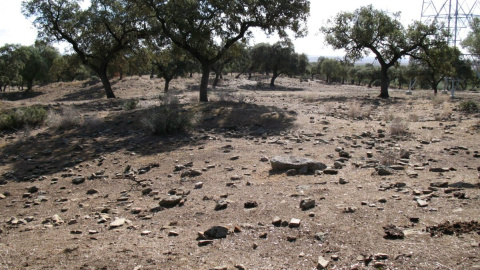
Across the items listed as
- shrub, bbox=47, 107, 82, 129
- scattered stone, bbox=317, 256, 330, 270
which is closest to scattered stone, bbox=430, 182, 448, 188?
scattered stone, bbox=317, 256, 330, 270

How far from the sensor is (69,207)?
20.3 ft

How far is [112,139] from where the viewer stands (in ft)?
37.0

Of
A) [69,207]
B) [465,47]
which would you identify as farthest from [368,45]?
[69,207]

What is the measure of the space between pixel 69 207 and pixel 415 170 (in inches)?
254

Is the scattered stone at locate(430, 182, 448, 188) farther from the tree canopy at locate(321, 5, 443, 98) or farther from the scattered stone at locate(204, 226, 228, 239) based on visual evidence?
the tree canopy at locate(321, 5, 443, 98)

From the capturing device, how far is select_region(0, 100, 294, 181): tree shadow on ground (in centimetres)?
912

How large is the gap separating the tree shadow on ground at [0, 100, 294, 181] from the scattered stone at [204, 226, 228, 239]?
5468mm

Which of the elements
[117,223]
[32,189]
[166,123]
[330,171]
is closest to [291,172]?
[330,171]

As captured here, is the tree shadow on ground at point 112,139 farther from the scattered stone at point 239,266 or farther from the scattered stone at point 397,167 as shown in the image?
the scattered stone at point 239,266

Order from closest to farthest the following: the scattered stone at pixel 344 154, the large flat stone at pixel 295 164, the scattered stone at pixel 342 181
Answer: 1. the scattered stone at pixel 342 181
2. the large flat stone at pixel 295 164
3. the scattered stone at pixel 344 154

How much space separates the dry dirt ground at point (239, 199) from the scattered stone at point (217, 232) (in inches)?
1.0

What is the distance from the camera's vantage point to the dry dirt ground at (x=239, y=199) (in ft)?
→ 12.5

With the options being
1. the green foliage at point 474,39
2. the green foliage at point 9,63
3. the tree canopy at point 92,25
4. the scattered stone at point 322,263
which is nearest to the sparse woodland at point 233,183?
the scattered stone at point 322,263

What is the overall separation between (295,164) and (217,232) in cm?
316
